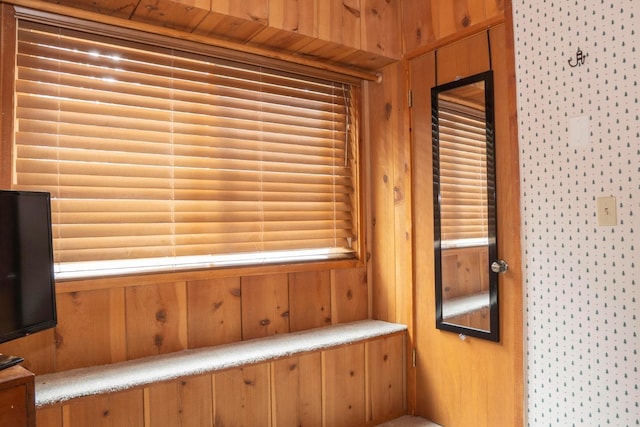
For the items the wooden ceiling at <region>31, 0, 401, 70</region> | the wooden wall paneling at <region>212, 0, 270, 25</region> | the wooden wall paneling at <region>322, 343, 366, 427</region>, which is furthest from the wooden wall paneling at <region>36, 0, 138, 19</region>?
the wooden wall paneling at <region>322, 343, 366, 427</region>

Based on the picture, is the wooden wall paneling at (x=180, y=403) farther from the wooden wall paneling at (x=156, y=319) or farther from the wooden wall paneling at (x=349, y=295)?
the wooden wall paneling at (x=349, y=295)

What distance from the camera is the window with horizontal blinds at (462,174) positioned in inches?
88.1

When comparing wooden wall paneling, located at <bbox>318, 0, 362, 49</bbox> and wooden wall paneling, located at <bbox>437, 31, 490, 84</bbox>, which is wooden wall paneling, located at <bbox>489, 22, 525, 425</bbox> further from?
wooden wall paneling, located at <bbox>318, 0, 362, 49</bbox>

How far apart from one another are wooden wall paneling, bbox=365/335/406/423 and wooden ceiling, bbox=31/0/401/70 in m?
1.58

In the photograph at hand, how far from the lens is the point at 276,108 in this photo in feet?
8.17

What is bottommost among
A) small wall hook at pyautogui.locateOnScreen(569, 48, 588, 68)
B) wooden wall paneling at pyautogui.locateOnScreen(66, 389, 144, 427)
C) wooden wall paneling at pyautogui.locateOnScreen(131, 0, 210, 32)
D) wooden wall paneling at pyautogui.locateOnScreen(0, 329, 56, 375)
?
wooden wall paneling at pyautogui.locateOnScreen(66, 389, 144, 427)

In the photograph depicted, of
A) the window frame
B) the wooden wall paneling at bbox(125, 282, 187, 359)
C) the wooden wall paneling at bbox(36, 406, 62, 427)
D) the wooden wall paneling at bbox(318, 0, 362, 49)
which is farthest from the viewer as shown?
the wooden wall paneling at bbox(318, 0, 362, 49)

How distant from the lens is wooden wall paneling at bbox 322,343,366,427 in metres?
2.26

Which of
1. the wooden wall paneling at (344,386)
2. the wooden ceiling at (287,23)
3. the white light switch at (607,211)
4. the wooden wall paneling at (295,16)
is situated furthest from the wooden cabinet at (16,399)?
the white light switch at (607,211)

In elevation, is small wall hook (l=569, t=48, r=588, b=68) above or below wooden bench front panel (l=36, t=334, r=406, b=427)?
above

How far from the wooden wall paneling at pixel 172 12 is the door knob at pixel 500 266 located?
173 cm

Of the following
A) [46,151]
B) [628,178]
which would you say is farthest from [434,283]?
[46,151]

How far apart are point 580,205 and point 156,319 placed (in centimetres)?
186

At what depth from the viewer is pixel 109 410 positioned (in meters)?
1.69
